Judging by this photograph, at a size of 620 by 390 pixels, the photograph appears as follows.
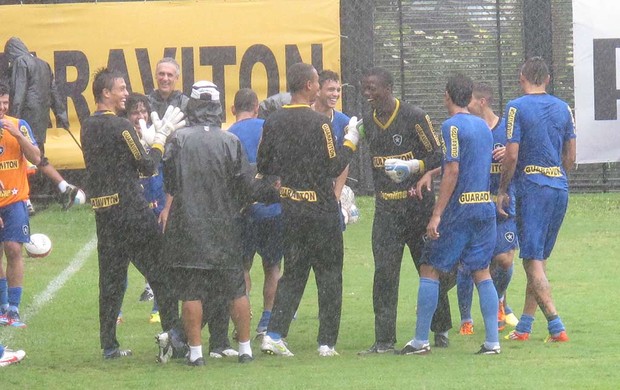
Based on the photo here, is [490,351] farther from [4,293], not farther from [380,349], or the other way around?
[4,293]

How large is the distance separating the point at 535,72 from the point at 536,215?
1042 mm

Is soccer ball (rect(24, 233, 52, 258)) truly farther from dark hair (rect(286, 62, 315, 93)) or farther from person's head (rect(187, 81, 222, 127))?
dark hair (rect(286, 62, 315, 93))

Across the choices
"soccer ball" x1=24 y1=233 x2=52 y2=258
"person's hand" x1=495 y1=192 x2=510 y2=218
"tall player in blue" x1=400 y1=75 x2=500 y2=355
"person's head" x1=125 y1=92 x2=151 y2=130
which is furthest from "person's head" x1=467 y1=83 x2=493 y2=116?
"soccer ball" x1=24 y1=233 x2=52 y2=258

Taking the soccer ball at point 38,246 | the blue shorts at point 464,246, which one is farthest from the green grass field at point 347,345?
the blue shorts at point 464,246

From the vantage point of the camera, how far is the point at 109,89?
9258 mm

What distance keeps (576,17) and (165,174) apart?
37.6 ft

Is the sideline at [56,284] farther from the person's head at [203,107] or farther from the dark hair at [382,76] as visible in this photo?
the dark hair at [382,76]

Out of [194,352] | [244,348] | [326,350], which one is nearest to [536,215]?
[326,350]

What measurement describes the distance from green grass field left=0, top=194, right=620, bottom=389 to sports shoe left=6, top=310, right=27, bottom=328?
14cm

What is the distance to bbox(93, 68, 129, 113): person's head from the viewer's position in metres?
9.26

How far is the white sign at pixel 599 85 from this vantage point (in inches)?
741

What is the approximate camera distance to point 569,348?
9.07 metres

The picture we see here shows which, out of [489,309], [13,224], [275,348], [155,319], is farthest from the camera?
[155,319]

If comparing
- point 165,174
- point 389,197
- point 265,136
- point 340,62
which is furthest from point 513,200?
point 340,62
